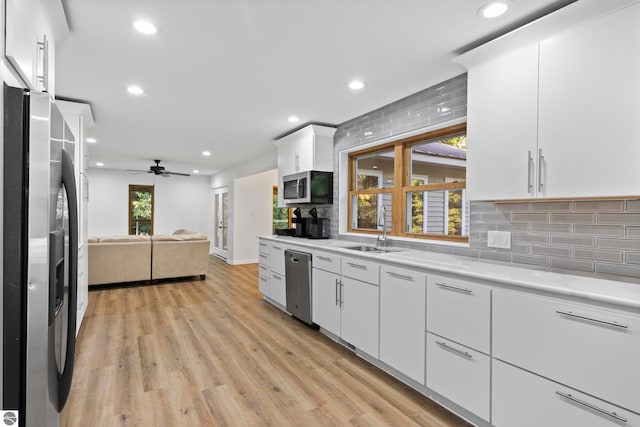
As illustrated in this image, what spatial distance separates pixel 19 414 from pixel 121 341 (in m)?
2.55

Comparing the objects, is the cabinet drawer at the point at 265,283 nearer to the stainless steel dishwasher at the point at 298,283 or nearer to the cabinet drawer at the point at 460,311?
the stainless steel dishwasher at the point at 298,283

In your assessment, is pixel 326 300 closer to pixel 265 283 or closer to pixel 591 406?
pixel 265 283

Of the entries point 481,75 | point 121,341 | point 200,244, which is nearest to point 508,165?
point 481,75

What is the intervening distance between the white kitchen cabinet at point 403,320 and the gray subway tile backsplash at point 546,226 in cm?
66

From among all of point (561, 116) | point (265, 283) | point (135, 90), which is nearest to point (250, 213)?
point (265, 283)

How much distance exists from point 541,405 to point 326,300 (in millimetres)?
1912

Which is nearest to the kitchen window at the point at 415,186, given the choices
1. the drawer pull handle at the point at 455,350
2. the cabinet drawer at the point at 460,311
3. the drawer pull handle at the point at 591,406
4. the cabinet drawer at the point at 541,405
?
the cabinet drawer at the point at 460,311

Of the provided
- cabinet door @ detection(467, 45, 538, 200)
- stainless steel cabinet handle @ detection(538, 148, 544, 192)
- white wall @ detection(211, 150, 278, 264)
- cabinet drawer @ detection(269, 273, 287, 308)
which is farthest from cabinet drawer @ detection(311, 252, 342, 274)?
white wall @ detection(211, 150, 278, 264)

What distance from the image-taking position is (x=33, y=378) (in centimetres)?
94

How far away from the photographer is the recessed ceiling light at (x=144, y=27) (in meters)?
1.95

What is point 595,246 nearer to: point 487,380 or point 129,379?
point 487,380

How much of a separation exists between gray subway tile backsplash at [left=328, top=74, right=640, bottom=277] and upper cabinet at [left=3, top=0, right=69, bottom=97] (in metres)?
2.61

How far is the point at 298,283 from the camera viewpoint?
364 cm

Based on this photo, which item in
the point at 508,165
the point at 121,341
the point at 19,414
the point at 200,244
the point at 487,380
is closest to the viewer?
the point at 19,414
